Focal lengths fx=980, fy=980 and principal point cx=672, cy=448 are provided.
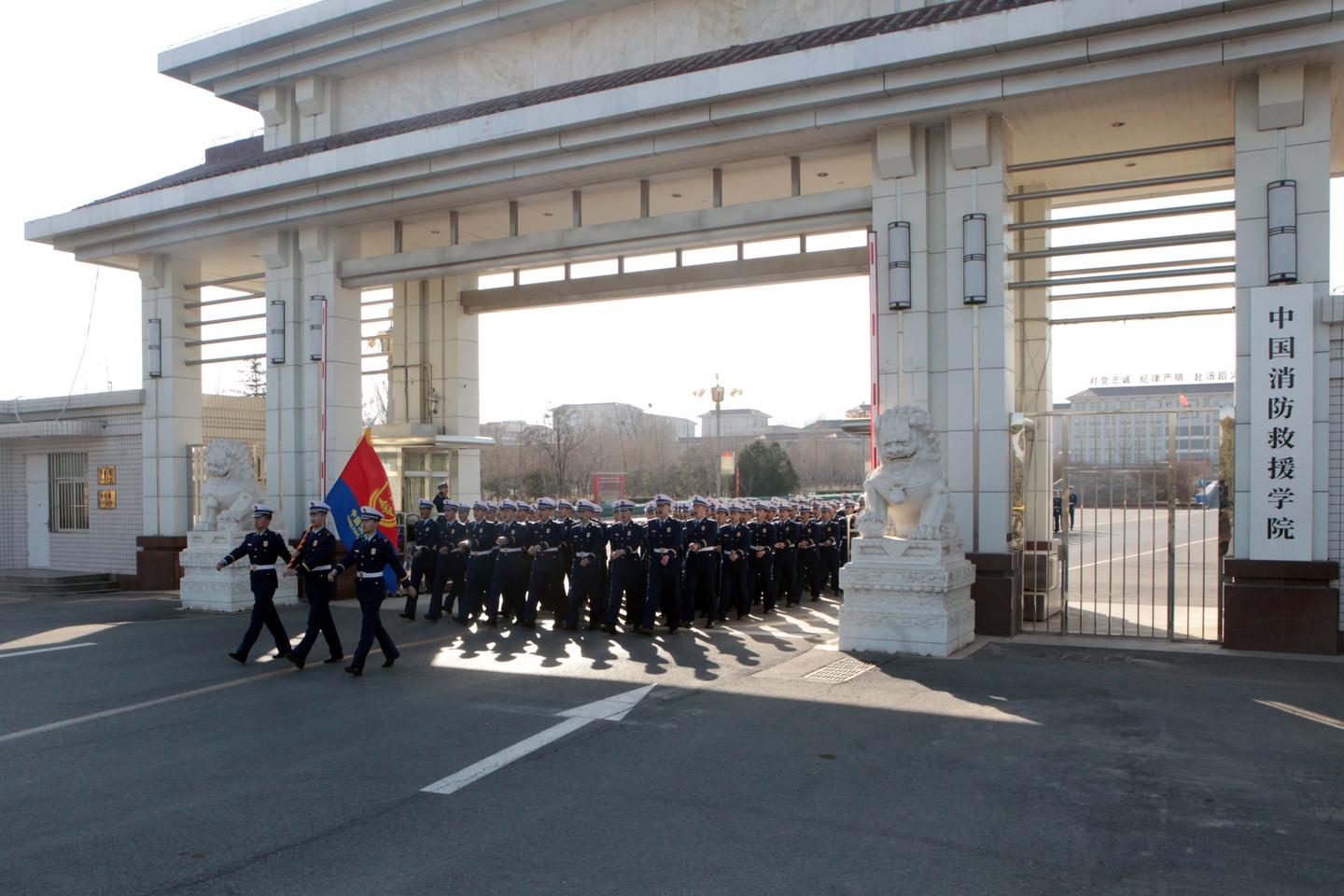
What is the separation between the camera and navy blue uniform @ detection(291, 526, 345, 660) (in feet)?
31.8

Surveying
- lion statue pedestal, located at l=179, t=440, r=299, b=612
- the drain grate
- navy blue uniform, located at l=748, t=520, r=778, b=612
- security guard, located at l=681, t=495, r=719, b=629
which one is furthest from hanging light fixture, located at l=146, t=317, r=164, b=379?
the drain grate

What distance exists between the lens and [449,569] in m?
13.3

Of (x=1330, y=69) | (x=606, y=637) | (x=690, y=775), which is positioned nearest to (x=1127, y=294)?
(x=1330, y=69)

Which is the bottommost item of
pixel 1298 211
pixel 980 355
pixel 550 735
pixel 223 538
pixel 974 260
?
pixel 550 735

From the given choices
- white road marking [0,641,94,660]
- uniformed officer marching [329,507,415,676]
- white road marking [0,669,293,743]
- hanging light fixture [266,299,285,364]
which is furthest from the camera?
hanging light fixture [266,299,285,364]

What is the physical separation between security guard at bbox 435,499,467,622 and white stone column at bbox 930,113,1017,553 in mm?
6540

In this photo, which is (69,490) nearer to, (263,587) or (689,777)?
(263,587)

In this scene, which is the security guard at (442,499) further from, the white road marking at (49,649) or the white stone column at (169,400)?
the white road marking at (49,649)

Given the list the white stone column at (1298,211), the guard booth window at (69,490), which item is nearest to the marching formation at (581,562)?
the white stone column at (1298,211)

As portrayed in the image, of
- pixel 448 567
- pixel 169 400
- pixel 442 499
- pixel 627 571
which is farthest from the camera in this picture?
pixel 169 400

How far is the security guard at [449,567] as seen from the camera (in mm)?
13094

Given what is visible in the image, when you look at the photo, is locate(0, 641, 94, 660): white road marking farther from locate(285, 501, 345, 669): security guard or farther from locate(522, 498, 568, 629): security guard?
locate(522, 498, 568, 629): security guard

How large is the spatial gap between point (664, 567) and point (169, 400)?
1025cm

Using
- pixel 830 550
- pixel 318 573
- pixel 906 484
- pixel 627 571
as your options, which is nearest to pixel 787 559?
pixel 830 550
